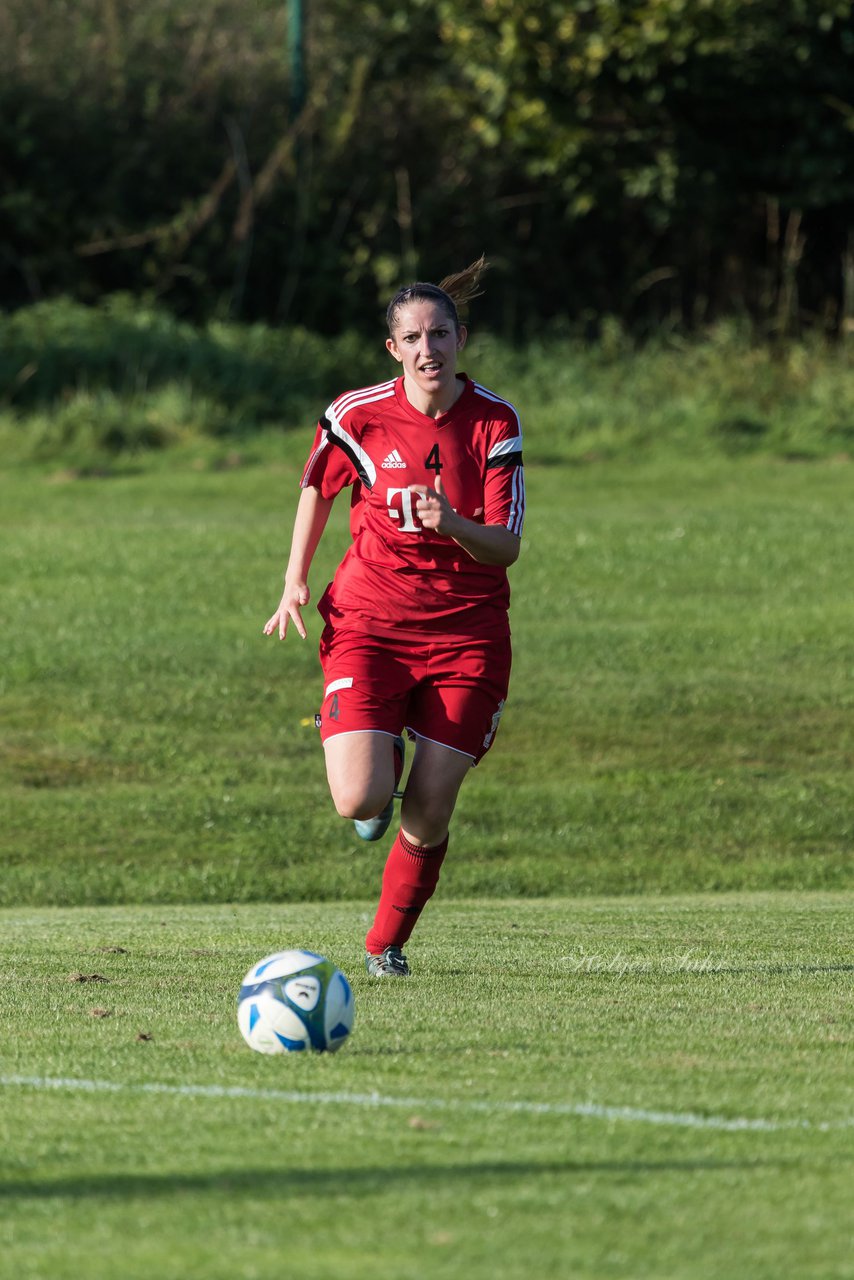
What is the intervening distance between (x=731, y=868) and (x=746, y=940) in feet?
14.6

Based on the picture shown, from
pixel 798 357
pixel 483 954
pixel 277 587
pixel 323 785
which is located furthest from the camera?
pixel 798 357

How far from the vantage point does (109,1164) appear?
405 centimetres

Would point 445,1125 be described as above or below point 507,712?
above

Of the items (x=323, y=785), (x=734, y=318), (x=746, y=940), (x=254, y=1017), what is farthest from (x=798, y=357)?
(x=254, y=1017)

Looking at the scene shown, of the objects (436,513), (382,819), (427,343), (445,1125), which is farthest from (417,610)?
(445,1125)

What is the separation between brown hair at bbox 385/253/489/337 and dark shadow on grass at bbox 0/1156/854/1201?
11.7 ft

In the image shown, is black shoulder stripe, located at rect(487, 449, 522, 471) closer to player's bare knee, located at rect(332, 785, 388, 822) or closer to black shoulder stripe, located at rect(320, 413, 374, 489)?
black shoulder stripe, located at rect(320, 413, 374, 489)

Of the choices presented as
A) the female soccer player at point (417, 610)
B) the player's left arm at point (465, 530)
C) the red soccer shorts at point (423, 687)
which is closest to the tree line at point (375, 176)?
the female soccer player at point (417, 610)

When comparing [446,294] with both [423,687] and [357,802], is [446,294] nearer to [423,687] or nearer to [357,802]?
[423,687]

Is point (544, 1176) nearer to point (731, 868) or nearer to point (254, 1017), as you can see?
point (254, 1017)

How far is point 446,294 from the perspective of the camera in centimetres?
696

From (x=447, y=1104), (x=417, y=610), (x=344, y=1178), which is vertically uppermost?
(x=417, y=610)

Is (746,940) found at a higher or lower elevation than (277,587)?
higher

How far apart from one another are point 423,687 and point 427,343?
49.6 inches
